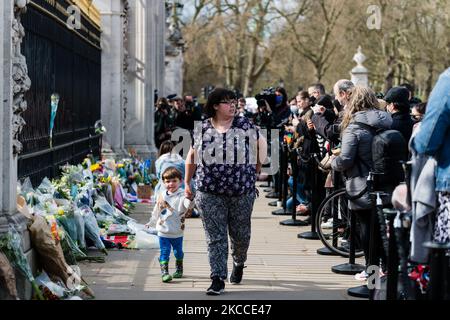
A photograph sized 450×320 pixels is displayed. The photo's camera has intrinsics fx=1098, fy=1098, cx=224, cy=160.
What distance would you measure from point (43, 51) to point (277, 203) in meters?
6.83

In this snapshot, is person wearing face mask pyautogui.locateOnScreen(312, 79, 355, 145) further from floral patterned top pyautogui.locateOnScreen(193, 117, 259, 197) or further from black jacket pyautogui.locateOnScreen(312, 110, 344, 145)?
floral patterned top pyautogui.locateOnScreen(193, 117, 259, 197)

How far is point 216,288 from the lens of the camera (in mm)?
8781

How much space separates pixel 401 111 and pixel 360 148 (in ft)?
5.41

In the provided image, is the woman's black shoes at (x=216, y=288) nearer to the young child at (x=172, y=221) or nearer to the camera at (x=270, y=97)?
the young child at (x=172, y=221)

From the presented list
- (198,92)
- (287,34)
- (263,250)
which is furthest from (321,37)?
(263,250)

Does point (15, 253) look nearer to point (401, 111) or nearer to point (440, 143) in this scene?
point (440, 143)

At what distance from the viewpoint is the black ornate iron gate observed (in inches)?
421

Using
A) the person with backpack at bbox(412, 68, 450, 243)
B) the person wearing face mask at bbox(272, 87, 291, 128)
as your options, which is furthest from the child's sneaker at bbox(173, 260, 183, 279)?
the person wearing face mask at bbox(272, 87, 291, 128)

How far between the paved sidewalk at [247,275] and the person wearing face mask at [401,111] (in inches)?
55.4

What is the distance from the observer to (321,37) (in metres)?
63.8

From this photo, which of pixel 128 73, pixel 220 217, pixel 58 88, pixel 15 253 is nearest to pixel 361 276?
pixel 220 217

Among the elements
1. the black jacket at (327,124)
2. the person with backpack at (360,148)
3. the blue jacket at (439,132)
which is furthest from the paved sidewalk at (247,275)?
the blue jacket at (439,132)

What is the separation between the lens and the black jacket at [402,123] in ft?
35.4
